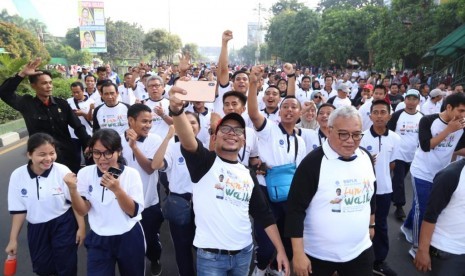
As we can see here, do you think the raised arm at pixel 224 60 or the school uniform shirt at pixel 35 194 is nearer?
the school uniform shirt at pixel 35 194

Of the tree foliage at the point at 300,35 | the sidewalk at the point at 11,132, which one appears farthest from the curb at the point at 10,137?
the tree foliage at the point at 300,35

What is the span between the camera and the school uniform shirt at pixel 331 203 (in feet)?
7.54

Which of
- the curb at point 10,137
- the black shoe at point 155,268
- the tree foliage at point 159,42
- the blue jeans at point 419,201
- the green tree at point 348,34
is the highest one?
the tree foliage at point 159,42

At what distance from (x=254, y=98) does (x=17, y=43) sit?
4206cm

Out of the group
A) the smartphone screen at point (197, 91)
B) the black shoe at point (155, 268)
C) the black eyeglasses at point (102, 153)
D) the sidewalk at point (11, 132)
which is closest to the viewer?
the smartphone screen at point (197, 91)

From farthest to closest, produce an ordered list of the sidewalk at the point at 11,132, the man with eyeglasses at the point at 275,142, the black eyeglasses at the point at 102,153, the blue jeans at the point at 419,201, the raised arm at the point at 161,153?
the sidewalk at the point at 11,132
the blue jeans at the point at 419,201
the man with eyeglasses at the point at 275,142
the raised arm at the point at 161,153
the black eyeglasses at the point at 102,153

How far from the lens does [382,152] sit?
12.3 feet

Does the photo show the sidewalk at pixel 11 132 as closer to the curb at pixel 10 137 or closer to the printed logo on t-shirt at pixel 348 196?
the curb at pixel 10 137

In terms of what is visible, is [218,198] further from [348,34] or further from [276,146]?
[348,34]

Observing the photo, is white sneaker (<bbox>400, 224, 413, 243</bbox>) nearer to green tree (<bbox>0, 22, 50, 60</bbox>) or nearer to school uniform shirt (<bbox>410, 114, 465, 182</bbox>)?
school uniform shirt (<bbox>410, 114, 465, 182</bbox>)

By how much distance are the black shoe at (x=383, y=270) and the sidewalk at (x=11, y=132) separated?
9.63m

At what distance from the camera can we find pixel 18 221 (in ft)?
9.48

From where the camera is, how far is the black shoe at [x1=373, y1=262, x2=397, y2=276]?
355 centimetres

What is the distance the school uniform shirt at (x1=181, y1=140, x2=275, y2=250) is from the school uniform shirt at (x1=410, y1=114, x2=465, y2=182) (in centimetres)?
248
